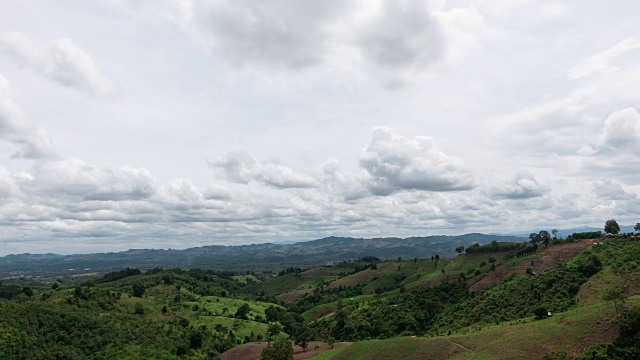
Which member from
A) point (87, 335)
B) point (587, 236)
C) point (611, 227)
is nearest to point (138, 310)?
point (87, 335)

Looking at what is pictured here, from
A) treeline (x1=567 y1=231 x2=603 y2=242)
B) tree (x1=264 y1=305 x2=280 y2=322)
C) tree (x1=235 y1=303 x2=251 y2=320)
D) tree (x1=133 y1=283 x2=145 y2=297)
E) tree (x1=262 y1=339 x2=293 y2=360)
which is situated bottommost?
tree (x1=264 y1=305 x2=280 y2=322)

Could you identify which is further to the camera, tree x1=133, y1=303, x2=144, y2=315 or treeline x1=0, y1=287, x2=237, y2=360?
tree x1=133, y1=303, x2=144, y2=315

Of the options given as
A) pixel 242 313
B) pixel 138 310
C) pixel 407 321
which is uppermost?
pixel 138 310

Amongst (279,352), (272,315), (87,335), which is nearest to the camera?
(279,352)

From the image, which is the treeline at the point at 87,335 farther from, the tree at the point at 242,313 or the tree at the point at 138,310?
the tree at the point at 242,313

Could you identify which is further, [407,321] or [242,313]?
[242,313]

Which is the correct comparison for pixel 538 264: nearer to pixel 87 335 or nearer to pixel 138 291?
pixel 87 335

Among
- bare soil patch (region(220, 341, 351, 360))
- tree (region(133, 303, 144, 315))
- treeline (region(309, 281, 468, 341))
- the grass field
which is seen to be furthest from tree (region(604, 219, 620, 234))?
tree (region(133, 303, 144, 315))

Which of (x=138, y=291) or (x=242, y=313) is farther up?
(x=138, y=291)

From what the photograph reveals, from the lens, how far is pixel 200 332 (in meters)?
134

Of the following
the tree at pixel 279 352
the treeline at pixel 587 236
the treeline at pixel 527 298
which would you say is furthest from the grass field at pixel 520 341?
the treeline at pixel 587 236

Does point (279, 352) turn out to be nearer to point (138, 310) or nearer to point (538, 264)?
point (138, 310)

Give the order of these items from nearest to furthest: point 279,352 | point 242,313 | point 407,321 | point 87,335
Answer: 1. point 279,352
2. point 87,335
3. point 407,321
4. point 242,313

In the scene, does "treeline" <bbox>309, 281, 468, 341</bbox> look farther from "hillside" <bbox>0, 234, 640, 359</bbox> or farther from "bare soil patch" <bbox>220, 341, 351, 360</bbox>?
"bare soil patch" <bbox>220, 341, 351, 360</bbox>
